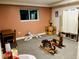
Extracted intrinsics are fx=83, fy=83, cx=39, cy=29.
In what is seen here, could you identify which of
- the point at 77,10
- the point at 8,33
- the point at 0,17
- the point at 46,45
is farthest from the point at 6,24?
the point at 77,10

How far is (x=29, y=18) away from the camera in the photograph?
207 inches

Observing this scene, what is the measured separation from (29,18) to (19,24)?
0.79m

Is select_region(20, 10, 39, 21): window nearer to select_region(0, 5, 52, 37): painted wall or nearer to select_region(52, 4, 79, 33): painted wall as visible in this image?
select_region(0, 5, 52, 37): painted wall

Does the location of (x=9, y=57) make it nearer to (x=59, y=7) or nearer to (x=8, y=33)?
(x=8, y=33)

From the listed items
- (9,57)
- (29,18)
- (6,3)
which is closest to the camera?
(9,57)

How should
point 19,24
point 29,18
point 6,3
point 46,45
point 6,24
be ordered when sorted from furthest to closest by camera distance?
1. point 29,18
2. point 19,24
3. point 6,24
4. point 6,3
5. point 46,45

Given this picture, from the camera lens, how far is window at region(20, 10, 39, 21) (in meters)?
5.01

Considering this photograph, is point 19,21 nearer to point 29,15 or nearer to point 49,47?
point 29,15

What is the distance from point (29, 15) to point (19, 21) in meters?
0.81

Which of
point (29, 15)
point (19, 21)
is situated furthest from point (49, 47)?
point (29, 15)

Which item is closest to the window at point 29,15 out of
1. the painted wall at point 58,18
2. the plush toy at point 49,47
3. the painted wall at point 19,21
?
the painted wall at point 19,21

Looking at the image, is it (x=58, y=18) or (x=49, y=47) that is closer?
(x=49, y=47)

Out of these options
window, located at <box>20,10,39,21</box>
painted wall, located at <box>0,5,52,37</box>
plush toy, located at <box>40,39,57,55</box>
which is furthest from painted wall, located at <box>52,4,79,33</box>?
plush toy, located at <box>40,39,57,55</box>

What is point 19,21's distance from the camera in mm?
4836
